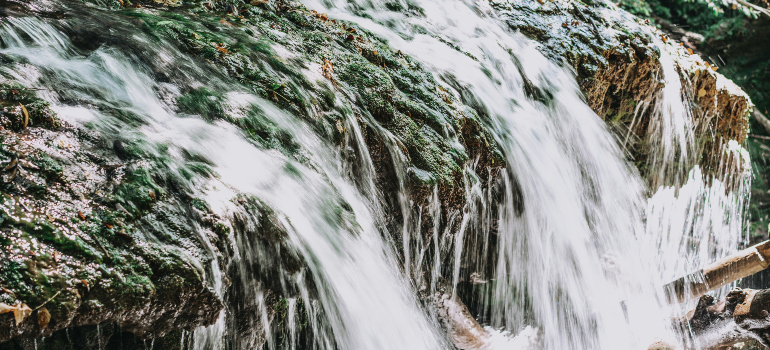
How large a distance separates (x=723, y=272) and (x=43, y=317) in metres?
4.75

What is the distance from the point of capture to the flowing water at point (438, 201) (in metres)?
2.19

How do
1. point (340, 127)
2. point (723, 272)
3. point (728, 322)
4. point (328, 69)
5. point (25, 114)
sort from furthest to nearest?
1. point (723, 272)
2. point (728, 322)
3. point (328, 69)
4. point (340, 127)
5. point (25, 114)

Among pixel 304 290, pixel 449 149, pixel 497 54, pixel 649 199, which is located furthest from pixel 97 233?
pixel 649 199

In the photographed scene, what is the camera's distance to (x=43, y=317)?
1.29 meters

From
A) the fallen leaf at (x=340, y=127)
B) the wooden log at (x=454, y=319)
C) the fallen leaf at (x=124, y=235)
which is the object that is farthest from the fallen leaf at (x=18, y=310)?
the wooden log at (x=454, y=319)

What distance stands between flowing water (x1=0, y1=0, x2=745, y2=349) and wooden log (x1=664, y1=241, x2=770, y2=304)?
0.41 m

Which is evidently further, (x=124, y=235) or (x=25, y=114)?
(x=25, y=114)

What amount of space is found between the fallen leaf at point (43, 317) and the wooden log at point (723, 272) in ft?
15.0

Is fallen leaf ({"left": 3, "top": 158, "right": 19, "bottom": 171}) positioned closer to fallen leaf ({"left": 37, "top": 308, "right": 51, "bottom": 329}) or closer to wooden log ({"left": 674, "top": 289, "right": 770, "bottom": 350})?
fallen leaf ({"left": 37, "top": 308, "right": 51, "bottom": 329})

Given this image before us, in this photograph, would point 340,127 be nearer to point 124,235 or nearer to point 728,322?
point 124,235

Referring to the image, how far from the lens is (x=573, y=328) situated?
4148 mm

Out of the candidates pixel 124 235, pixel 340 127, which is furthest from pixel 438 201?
pixel 124 235

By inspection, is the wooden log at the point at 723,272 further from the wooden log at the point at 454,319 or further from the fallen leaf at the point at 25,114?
the fallen leaf at the point at 25,114

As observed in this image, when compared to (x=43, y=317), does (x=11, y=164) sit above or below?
above
